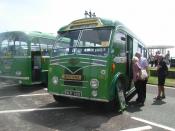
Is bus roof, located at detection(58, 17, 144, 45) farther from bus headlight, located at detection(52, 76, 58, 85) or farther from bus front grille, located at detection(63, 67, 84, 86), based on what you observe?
bus headlight, located at detection(52, 76, 58, 85)

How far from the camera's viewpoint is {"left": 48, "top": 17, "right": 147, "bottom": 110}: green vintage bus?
8766 mm

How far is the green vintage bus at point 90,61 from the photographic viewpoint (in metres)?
8.77

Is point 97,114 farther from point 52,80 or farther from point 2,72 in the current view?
point 2,72

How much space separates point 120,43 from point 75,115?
2705mm

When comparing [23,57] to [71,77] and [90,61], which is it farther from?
[90,61]

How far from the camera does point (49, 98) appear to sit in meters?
11.5

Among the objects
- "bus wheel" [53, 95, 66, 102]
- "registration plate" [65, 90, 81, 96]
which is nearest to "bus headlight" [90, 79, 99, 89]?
"registration plate" [65, 90, 81, 96]

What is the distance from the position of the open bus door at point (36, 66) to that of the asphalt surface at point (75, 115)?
171cm

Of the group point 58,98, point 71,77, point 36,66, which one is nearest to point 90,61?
point 71,77

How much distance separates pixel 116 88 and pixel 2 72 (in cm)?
652

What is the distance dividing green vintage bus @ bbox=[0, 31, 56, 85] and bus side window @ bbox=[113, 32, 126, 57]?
15.6 feet

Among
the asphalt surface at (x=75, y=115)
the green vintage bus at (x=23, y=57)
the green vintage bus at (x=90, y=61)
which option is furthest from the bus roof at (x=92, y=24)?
the green vintage bus at (x=23, y=57)

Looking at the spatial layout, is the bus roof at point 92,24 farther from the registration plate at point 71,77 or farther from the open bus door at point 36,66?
the open bus door at point 36,66

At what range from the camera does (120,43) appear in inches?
383
